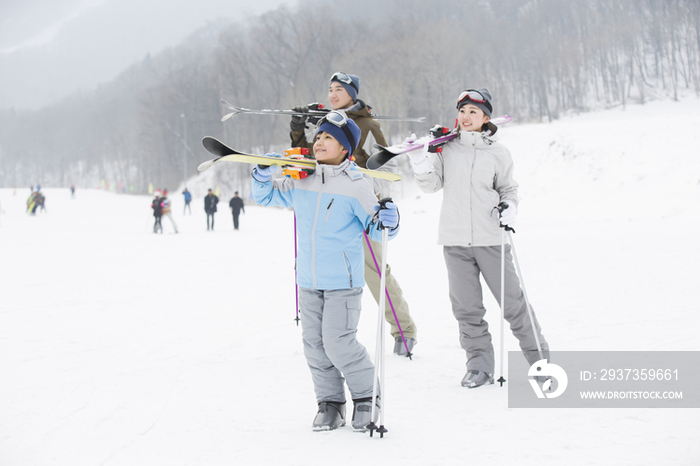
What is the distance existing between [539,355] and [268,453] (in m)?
2.00

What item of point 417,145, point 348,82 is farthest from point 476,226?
point 348,82

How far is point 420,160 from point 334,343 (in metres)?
1.31

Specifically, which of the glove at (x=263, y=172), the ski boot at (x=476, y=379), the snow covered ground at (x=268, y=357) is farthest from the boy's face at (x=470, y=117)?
the snow covered ground at (x=268, y=357)

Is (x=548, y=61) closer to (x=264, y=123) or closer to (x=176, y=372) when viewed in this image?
(x=264, y=123)

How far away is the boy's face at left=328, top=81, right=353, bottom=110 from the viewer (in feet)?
12.9

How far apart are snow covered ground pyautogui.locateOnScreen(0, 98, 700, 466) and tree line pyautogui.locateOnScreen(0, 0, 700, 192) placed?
29.5 m

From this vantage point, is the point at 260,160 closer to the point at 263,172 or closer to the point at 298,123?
the point at 263,172

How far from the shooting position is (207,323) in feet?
18.1

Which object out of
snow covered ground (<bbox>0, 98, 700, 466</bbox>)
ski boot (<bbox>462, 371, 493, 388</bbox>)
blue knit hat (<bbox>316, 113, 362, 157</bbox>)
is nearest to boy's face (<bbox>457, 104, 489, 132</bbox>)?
blue knit hat (<bbox>316, 113, 362, 157</bbox>)

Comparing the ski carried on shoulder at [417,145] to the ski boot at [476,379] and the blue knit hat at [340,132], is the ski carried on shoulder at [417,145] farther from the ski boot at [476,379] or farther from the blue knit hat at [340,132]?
the ski boot at [476,379]

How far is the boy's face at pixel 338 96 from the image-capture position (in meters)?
3.93

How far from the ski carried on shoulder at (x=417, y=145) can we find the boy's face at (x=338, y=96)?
74 centimetres

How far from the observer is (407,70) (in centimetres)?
4200

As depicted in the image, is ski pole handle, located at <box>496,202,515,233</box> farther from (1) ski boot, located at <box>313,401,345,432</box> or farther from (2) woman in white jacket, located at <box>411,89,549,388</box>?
(1) ski boot, located at <box>313,401,345,432</box>
